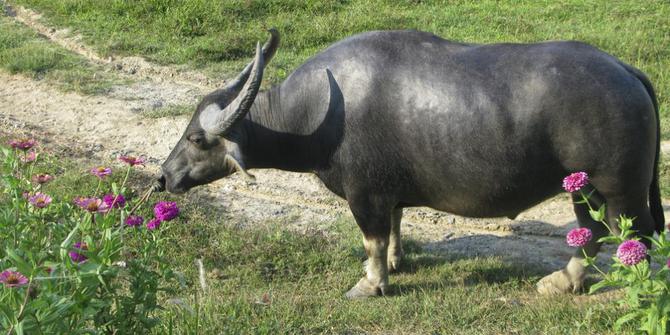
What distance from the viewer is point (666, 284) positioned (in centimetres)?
338

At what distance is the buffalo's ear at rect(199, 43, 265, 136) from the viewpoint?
4.37 metres

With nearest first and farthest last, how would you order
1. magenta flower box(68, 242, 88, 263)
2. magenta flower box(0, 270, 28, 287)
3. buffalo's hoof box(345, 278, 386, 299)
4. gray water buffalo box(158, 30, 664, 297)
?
magenta flower box(0, 270, 28, 287), magenta flower box(68, 242, 88, 263), gray water buffalo box(158, 30, 664, 297), buffalo's hoof box(345, 278, 386, 299)

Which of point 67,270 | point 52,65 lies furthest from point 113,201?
point 52,65

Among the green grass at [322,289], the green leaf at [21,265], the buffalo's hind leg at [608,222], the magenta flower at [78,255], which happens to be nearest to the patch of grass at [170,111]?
the green grass at [322,289]

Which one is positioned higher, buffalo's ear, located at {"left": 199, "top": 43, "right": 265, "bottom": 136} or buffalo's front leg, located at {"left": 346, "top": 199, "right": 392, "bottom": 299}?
buffalo's ear, located at {"left": 199, "top": 43, "right": 265, "bottom": 136}

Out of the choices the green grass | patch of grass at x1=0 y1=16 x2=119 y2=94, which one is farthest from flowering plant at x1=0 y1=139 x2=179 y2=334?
patch of grass at x1=0 y1=16 x2=119 y2=94

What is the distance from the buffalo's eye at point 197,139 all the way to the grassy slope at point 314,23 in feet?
11.0

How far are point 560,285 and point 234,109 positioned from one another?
206 centimetres

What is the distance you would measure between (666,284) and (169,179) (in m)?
2.80

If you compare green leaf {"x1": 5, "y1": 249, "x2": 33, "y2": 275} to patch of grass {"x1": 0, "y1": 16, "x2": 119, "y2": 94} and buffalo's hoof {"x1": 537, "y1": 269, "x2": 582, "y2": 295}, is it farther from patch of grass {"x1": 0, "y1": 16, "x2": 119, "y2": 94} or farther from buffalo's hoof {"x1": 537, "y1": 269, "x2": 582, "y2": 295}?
patch of grass {"x1": 0, "y1": 16, "x2": 119, "y2": 94}

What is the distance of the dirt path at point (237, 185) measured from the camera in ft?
18.7

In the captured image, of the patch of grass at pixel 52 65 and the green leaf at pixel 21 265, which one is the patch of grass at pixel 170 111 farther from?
the green leaf at pixel 21 265

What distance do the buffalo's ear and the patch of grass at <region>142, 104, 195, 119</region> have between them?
2864 mm

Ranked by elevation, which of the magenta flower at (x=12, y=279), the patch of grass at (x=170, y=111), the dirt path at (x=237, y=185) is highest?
the magenta flower at (x=12, y=279)
